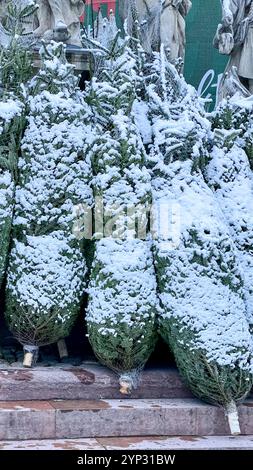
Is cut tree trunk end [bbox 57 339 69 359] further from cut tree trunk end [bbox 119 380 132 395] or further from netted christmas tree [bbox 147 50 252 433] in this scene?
netted christmas tree [bbox 147 50 252 433]

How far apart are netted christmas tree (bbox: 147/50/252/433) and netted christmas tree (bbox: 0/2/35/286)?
2.83 feet

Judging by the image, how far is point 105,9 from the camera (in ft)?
42.1

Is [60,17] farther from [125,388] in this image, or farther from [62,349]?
[125,388]

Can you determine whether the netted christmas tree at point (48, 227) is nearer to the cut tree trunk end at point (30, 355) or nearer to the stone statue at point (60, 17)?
the cut tree trunk end at point (30, 355)

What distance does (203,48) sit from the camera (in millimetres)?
13062

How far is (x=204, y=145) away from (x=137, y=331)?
4.63ft

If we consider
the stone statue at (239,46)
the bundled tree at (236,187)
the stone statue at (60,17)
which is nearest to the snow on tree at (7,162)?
the bundled tree at (236,187)

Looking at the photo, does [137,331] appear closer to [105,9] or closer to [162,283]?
[162,283]

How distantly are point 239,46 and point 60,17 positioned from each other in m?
1.91

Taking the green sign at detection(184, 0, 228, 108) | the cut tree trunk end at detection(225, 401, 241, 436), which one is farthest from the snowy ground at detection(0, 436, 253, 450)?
the green sign at detection(184, 0, 228, 108)

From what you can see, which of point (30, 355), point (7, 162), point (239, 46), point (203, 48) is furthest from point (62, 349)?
point (203, 48)

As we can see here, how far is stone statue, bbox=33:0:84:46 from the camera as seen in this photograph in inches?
334

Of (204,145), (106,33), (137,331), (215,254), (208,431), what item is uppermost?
(106,33)

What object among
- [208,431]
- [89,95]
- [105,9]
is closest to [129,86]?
[89,95]
